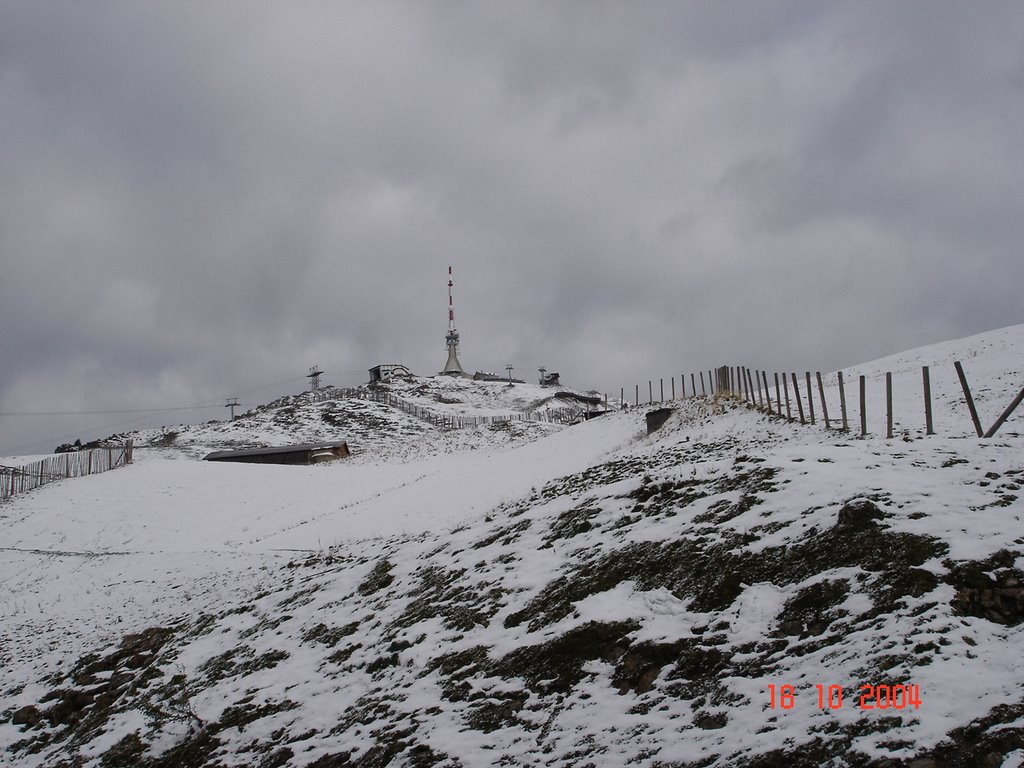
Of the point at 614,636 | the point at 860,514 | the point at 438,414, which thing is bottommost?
the point at 614,636

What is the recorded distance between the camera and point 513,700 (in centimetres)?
737

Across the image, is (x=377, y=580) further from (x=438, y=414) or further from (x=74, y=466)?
(x=438, y=414)

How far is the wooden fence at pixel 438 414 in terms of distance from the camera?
8344 centimetres

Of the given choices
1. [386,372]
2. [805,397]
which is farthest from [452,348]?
[805,397]

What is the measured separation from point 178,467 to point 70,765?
3576 centimetres

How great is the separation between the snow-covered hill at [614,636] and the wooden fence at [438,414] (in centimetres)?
6080

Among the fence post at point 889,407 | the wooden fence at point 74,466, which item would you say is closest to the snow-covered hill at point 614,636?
the fence post at point 889,407

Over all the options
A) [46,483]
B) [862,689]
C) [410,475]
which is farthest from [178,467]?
[862,689]

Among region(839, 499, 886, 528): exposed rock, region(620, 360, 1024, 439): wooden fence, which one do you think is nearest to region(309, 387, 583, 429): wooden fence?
region(620, 360, 1024, 439): wooden fence

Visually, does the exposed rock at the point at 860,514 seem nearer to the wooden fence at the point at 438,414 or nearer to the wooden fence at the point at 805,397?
the wooden fence at the point at 805,397

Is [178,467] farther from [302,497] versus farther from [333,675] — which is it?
[333,675]

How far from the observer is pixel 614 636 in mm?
7832

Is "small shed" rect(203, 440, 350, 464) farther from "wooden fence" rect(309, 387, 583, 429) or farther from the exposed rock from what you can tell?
the exposed rock

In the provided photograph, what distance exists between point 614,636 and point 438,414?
275 feet
